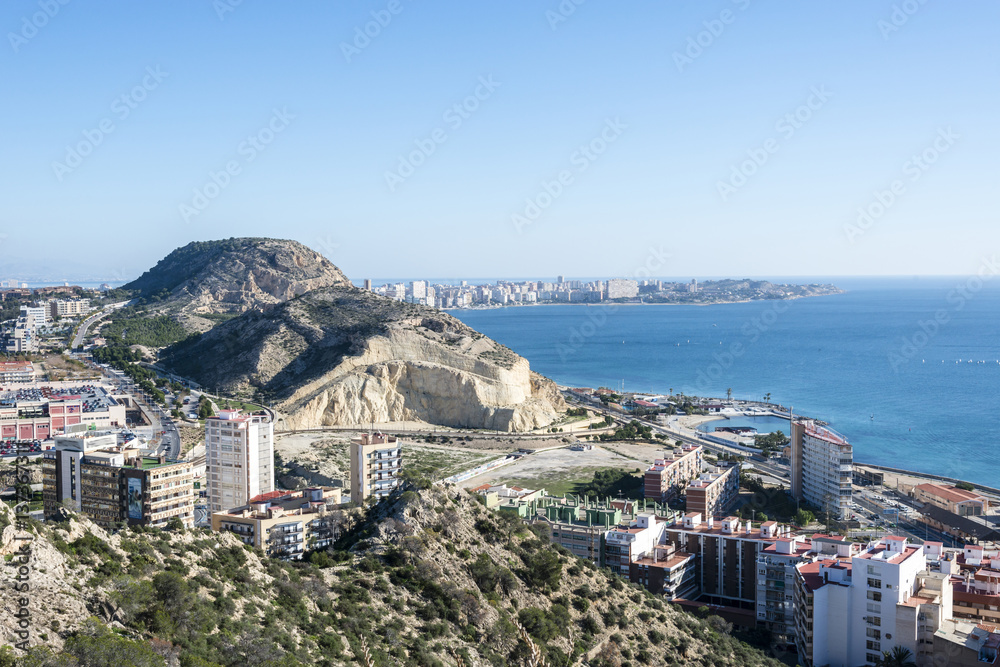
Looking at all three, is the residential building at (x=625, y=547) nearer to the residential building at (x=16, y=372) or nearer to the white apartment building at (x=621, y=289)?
the residential building at (x=16, y=372)

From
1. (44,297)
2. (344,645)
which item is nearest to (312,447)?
(344,645)

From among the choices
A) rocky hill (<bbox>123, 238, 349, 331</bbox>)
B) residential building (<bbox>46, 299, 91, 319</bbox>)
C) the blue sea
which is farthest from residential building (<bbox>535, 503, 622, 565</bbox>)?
residential building (<bbox>46, 299, 91, 319</bbox>)

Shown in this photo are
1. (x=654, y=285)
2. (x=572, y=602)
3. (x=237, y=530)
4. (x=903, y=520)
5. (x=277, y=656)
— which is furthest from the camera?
(x=654, y=285)

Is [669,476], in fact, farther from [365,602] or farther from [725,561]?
[365,602]

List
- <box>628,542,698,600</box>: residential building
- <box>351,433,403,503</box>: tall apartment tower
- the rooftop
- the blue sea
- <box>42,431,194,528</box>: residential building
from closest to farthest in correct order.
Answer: <box>42,431,194,528</box>: residential building, <box>628,542,698,600</box>: residential building, <box>351,433,403,503</box>: tall apartment tower, the rooftop, the blue sea

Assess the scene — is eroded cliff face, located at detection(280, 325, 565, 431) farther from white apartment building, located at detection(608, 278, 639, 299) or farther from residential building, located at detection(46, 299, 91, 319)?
white apartment building, located at detection(608, 278, 639, 299)

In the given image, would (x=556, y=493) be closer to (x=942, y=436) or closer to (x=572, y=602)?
(x=572, y=602)

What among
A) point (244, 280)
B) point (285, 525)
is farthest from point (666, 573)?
point (244, 280)
